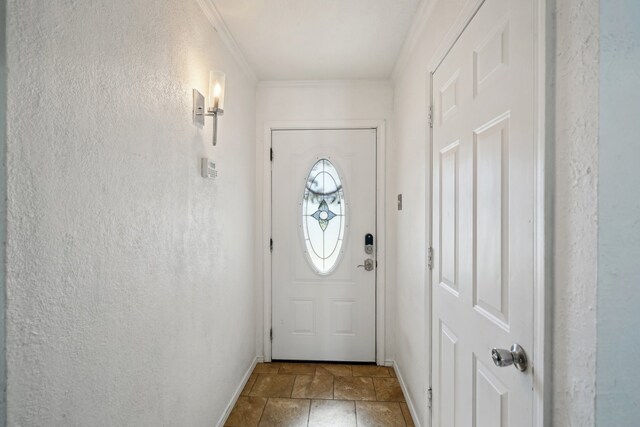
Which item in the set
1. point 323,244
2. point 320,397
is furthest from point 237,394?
point 323,244

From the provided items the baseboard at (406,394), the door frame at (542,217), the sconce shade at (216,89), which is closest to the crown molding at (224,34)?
the sconce shade at (216,89)

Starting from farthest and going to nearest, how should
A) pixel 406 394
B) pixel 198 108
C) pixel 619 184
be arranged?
pixel 406 394, pixel 198 108, pixel 619 184

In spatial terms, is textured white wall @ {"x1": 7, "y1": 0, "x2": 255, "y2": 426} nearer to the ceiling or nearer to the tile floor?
the ceiling

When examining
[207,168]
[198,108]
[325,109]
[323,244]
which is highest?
[325,109]

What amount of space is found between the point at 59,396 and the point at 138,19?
A: 1192 millimetres

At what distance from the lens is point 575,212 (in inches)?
27.1

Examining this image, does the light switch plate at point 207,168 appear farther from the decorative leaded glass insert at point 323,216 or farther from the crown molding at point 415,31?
the crown molding at point 415,31

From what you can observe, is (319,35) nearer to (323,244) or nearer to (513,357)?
(323,244)

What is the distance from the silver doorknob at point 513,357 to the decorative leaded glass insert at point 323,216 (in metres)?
1.91

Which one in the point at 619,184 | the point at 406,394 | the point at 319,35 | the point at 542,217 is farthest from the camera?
the point at 406,394

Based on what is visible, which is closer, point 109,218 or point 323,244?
point 109,218

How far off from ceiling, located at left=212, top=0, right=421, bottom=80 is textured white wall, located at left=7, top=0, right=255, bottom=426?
288 mm

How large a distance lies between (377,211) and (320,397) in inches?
58.9

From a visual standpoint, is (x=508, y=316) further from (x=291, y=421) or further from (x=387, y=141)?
(x=387, y=141)
